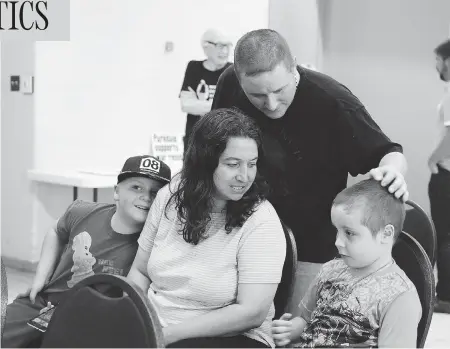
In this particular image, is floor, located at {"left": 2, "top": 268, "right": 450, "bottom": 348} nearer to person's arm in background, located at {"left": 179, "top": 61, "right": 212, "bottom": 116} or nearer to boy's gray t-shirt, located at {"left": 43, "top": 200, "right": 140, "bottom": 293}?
person's arm in background, located at {"left": 179, "top": 61, "right": 212, "bottom": 116}

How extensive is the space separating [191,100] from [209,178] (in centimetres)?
246

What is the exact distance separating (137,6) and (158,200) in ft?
10.8

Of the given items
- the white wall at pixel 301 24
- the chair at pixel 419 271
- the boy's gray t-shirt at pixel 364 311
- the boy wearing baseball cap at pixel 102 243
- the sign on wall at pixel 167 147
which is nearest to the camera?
the boy's gray t-shirt at pixel 364 311

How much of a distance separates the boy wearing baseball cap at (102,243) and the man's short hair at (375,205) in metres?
0.69

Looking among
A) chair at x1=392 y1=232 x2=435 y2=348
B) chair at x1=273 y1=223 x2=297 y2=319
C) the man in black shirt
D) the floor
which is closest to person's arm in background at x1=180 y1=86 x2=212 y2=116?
the floor

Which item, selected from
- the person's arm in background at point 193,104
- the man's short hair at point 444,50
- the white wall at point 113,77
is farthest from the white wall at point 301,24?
the man's short hair at point 444,50

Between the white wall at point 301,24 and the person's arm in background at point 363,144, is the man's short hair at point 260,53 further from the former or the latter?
the white wall at point 301,24

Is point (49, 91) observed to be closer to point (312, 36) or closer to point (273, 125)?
point (312, 36)

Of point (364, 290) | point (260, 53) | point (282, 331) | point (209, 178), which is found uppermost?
point (260, 53)

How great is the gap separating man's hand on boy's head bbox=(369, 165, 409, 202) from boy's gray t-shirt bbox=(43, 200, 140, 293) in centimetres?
85

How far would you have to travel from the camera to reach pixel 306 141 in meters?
1.90

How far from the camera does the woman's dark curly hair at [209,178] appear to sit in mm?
1721

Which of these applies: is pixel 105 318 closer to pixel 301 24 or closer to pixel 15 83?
pixel 15 83

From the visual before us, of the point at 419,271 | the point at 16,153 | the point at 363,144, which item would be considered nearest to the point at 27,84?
the point at 16,153
